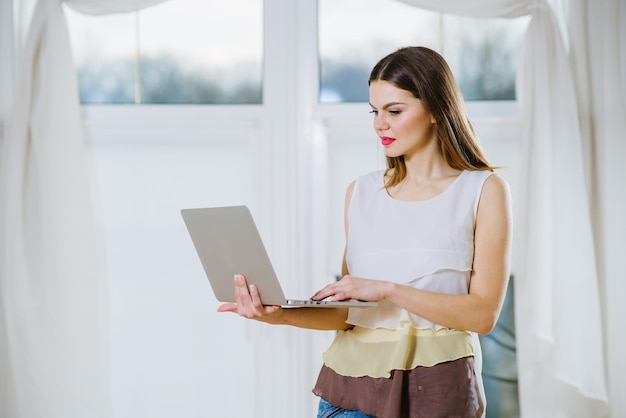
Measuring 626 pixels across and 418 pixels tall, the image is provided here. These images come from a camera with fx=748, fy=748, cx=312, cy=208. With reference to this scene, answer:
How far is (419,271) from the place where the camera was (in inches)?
60.1

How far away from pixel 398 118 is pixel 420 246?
0.27 m

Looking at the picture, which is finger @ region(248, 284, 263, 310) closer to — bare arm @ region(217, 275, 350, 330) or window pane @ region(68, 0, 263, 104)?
bare arm @ region(217, 275, 350, 330)

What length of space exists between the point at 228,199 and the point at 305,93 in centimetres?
47

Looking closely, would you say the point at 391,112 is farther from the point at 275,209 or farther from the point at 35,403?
the point at 35,403

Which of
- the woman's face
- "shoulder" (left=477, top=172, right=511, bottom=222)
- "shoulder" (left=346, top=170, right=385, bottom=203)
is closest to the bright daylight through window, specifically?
"shoulder" (left=346, top=170, right=385, bottom=203)

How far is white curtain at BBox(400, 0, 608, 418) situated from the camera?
2.48m

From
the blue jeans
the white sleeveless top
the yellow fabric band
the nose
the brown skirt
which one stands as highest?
the nose

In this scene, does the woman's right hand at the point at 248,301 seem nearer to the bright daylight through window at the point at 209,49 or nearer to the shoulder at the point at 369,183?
the shoulder at the point at 369,183

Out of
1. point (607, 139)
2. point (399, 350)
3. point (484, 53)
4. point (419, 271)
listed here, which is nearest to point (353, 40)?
point (484, 53)

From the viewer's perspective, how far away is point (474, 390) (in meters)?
1.48

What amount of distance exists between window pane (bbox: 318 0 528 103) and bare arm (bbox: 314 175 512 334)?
1.24 metres

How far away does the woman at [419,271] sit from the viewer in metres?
1.47

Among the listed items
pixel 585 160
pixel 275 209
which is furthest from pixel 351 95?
pixel 585 160

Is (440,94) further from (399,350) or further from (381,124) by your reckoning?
(399,350)
